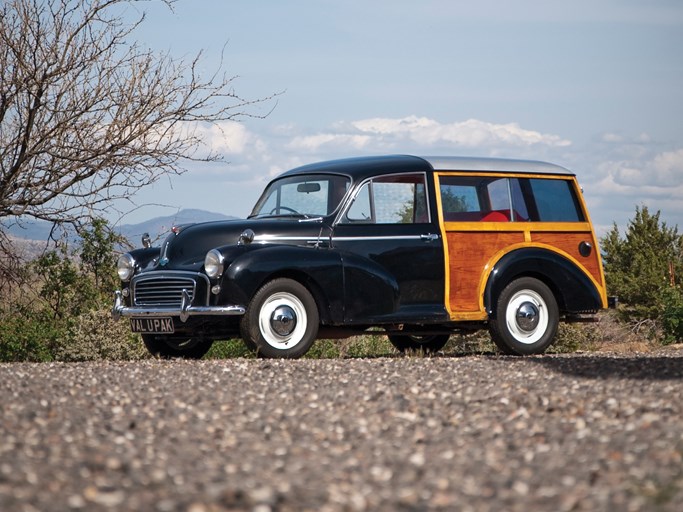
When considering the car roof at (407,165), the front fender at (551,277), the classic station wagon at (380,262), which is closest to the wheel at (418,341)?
the classic station wagon at (380,262)

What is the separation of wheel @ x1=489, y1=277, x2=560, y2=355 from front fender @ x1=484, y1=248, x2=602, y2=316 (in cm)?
11

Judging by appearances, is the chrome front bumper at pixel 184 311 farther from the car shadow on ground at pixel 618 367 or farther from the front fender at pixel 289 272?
the car shadow on ground at pixel 618 367

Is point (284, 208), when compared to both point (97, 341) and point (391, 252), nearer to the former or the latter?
point (391, 252)

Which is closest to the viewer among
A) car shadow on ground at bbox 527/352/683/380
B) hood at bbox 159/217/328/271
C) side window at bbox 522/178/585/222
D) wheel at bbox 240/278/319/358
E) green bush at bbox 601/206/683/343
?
car shadow on ground at bbox 527/352/683/380

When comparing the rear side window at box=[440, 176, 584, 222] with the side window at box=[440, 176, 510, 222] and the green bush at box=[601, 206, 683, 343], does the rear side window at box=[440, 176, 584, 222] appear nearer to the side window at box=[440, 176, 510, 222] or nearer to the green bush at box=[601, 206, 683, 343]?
the side window at box=[440, 176, 510, 222]

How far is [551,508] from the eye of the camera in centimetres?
444

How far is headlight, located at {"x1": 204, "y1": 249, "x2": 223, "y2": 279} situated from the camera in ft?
33.9

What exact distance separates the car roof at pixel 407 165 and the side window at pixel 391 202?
111 mm

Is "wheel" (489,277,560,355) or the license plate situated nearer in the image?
the license plate

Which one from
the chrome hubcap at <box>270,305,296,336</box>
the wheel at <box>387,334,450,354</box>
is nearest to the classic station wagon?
the chrome hubcap at <box>270,305,296,336</box>

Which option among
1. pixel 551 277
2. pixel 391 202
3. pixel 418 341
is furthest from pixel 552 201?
pixel 418 341

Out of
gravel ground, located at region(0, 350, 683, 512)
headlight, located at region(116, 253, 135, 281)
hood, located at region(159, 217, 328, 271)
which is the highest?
hood, located at region(159, 217, 328, 271)

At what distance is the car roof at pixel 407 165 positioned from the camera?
11.5 meters

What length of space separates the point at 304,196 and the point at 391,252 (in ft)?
3.79
